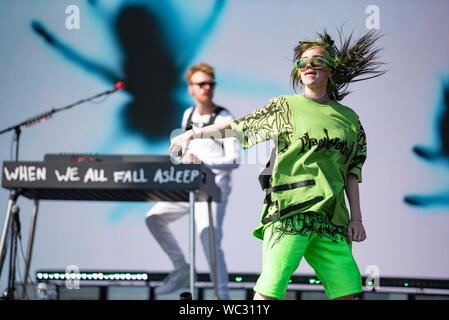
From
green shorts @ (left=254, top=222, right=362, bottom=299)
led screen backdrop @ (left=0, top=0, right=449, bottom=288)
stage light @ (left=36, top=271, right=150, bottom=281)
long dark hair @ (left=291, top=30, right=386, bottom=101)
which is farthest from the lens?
led screen backdrop @ (left=0, top=0, right=449, bottom=288)

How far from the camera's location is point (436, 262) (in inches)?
199

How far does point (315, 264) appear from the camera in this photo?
7.50 ft

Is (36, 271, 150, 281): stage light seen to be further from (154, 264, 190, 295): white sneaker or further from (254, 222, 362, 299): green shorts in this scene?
(254, 222, 362, 299): green shorts

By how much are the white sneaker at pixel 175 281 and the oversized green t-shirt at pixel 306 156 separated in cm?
260

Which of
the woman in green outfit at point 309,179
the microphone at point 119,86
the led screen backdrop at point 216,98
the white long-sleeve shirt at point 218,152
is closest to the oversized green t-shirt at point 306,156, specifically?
the woman in green outfit at point 309,179

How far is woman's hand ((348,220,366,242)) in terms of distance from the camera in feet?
7.67

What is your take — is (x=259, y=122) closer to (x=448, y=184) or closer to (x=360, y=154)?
(x=360, y=154)

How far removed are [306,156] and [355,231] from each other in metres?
0.33

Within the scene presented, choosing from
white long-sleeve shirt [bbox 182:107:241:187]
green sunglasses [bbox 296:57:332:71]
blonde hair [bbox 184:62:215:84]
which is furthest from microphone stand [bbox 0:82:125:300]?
green sunglasses [bbox 296:57:332:71]

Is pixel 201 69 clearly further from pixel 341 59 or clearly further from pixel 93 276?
pixel 341 59

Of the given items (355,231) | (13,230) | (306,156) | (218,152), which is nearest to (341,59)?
(306,156)

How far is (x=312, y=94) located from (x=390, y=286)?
9.68 ft

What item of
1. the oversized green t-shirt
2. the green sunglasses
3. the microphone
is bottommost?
the oversized green t-shirt
